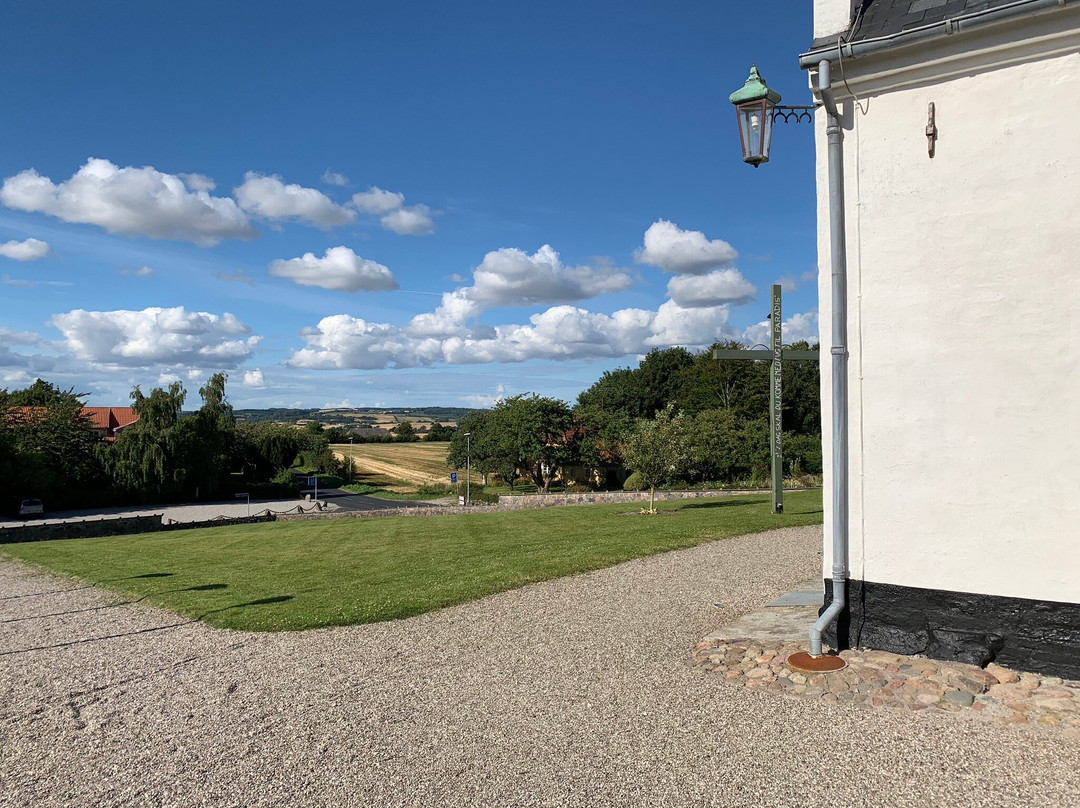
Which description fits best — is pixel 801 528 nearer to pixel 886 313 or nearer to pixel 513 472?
pixel 886 313

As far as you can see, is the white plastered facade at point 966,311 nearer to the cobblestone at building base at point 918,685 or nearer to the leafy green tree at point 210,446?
the cobblestone at building base at point 918,685

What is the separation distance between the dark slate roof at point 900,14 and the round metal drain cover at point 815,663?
5.33 m

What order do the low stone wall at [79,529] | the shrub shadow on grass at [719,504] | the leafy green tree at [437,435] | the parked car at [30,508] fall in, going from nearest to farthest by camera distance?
the shrub shadow on grass at [719,504] < the low stone wall at [79,529] < the parked car at [30,508] < the leafy green tree at [437,435]

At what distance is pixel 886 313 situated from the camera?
6262 millimetres

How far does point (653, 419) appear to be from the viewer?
34.1 m

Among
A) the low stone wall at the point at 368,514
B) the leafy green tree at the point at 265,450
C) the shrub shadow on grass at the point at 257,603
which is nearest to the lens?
the shrub shadow on grass at the point at 257,603

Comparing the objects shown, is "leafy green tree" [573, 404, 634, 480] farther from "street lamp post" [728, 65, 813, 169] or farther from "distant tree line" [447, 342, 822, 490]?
"street lamp post" [728, 65, 813, 169]

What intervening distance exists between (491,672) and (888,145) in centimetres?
583

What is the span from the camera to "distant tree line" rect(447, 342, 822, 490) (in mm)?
39500

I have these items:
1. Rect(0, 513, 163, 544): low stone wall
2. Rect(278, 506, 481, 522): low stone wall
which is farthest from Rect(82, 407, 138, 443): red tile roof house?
Rect(0, 513, 163, 544): low stone wall

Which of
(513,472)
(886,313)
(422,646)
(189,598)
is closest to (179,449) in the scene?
(513,472)

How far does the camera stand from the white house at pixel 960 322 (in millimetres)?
5539

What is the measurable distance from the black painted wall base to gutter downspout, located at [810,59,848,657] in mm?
219

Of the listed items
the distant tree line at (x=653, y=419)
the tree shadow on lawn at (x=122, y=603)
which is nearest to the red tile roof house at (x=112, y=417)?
the distant tree line at (x=653, y=419)
